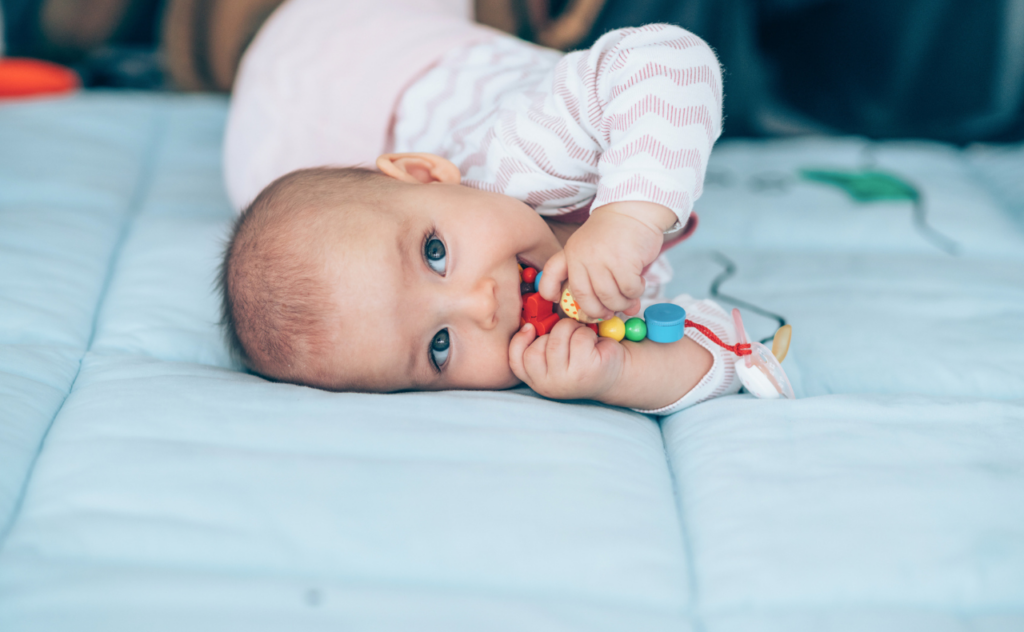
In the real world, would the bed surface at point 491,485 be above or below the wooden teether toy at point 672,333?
below

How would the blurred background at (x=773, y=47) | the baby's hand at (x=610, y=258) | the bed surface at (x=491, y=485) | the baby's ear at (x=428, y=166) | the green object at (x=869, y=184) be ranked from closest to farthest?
the bed surface at (x=491, y=485) < the baby's hand at (x=610, y=258) < the baby's ear at (x=428, y=166) < the green object at (x=869, y=184) < the blurred background at (x=773, y=47)

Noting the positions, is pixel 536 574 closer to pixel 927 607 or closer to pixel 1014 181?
pixel 927 607

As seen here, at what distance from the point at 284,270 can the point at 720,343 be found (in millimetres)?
526

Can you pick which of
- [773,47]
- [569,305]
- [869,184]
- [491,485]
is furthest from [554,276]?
[773,47]

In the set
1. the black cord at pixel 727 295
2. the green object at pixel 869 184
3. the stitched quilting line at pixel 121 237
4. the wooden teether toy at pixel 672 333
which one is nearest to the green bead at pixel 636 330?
the wooden teether toy at pixel 672 333

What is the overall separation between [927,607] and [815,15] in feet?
6.15

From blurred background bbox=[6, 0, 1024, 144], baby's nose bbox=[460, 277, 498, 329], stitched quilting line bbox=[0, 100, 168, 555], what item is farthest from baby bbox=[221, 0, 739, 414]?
blurred background bbox=[6, 0, 1024, 144]

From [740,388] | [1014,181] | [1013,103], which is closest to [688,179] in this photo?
[740,388]

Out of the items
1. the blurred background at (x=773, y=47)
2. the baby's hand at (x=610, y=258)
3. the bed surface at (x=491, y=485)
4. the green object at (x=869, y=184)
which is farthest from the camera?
the blurred background at (x=773, y=47)

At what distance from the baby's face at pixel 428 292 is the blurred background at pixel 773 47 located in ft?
3.35

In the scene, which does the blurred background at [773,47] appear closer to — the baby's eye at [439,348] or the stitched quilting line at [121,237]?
the stitched quilting line at [121,237]

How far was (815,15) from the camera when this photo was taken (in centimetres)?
202

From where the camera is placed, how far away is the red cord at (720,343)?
0.84m

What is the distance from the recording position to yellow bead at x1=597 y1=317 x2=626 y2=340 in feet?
2.80
